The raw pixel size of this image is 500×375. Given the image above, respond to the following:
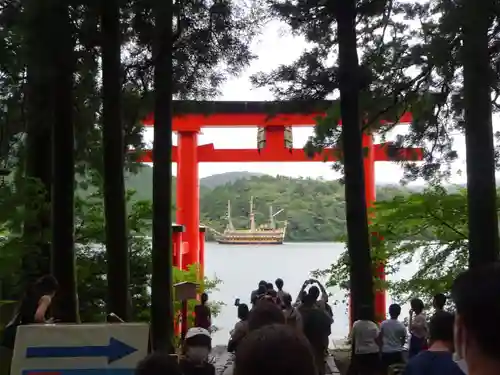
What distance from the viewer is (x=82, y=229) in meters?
10.2

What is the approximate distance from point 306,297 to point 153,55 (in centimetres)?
406

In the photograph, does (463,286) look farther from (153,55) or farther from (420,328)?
(153,55)

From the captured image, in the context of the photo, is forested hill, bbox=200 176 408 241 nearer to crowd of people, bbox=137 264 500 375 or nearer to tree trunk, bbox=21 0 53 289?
tree trunk, bbox=21 0 53 289

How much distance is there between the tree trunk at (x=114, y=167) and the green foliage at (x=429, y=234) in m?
4.36

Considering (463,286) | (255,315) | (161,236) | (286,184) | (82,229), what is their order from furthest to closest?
(286,184) → (82,229) → (161,236) → (255,315) → (463,286)

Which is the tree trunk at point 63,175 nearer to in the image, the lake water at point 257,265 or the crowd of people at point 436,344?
the crowd of people at point 436,344

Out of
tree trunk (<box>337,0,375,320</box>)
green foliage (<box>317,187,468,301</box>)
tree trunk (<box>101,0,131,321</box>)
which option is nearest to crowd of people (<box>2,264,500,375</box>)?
tree trunk (<box>337,0,375,320</box>)

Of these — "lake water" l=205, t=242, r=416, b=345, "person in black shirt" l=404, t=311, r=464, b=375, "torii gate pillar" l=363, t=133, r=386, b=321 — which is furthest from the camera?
"lake water" l=205, t=242, r=416, b=345

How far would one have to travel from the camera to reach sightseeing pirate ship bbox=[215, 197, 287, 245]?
67.9 feet

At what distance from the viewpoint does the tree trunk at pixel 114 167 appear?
7324 millimetres

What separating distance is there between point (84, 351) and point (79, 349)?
0.03m

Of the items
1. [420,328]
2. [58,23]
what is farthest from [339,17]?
[420,328]

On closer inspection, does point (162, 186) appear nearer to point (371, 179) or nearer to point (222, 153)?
point (371, 179)

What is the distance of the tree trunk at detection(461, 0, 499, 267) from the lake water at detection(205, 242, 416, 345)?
10.5 meters
